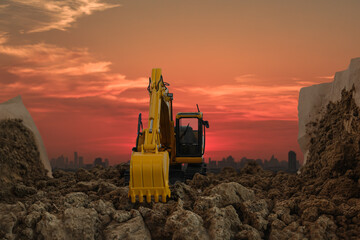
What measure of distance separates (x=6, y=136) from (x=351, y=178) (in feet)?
38.3

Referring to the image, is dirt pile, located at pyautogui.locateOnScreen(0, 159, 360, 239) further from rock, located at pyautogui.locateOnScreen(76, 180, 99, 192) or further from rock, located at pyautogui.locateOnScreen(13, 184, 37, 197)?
rock, located at pyautogui.locateOnScreen(13, 184, 37, 197)

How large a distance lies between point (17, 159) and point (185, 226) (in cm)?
924

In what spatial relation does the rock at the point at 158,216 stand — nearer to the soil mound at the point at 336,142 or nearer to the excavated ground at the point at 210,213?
the excavated ground at the point at 210,213

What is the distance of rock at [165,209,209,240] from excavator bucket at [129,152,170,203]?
1.18 metres

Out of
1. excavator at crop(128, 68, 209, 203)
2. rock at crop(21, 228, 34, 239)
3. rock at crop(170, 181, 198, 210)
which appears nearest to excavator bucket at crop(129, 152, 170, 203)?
excavator at crop(128, 68, 209, 203)

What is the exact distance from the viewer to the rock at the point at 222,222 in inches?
320

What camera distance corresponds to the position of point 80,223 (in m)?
8.31

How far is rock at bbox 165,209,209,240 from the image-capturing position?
799cm

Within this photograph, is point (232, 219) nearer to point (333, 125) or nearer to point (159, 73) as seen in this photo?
point (159, 73)

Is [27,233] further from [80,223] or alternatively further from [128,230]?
[128,230]

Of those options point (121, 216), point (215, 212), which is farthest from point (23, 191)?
point (215, 212)

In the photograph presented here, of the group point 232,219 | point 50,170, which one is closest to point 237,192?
point 232,219

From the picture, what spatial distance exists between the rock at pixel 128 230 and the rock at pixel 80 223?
0.30 meters

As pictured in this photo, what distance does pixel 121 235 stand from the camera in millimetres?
8180
